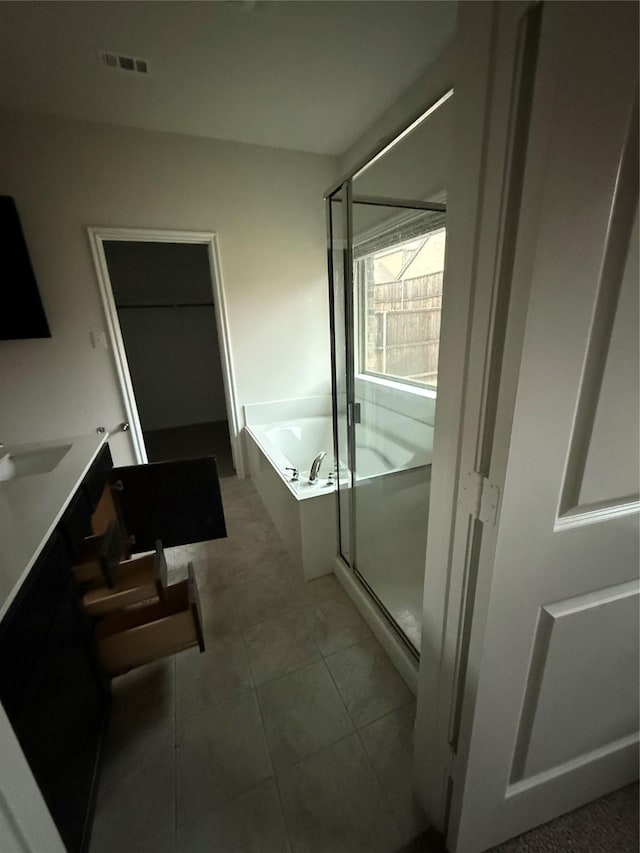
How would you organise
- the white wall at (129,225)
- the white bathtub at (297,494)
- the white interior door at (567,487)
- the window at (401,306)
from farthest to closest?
the white wall at (129,225), the white bathtub at (297,494), the window at (401,306), the white interior door at (567,487)

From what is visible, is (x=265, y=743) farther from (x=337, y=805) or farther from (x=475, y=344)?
(x=475, y=344)

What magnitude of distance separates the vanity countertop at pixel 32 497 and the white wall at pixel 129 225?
3.53 ft

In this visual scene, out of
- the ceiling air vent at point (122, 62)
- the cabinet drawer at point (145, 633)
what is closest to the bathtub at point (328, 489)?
the cabinet drawer at point (145, 633)

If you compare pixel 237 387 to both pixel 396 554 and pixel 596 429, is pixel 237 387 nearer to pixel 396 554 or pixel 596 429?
pixel 396 554

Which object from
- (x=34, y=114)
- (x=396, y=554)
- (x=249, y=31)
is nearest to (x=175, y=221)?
(x=34, y=114)

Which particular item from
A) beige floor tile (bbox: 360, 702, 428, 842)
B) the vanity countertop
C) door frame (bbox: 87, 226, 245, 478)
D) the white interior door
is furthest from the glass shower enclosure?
door frame (bbox: 87, 226, 245, 478)

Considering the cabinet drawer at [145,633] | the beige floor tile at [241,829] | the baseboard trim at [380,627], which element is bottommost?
the beige floor tile at [241,829]

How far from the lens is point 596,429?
597 millimetres

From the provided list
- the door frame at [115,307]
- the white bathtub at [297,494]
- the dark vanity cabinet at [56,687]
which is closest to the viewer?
the dark vanity cabinet at [56,687]

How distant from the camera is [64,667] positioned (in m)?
0.93

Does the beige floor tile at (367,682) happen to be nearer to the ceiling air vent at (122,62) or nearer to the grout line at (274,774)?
the grout line at (274,774)

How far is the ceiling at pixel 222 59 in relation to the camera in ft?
4.73

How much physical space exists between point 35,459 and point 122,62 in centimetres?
199

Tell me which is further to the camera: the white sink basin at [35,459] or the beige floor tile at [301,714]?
the white sink basin at [35,459]
